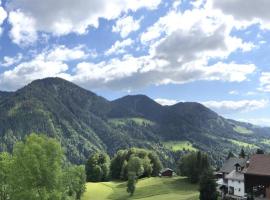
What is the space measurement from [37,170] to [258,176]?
5801cm

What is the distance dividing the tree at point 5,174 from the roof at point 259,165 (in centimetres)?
5770

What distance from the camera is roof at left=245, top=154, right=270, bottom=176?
99975mm

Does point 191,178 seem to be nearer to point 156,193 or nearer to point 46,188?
point 156,193

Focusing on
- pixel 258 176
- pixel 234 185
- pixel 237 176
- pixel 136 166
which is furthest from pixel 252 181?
pixel 136 166

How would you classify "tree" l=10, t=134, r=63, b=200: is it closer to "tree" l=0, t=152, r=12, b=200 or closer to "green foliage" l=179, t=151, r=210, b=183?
"tree" l=0, t=152, r=12, b=200

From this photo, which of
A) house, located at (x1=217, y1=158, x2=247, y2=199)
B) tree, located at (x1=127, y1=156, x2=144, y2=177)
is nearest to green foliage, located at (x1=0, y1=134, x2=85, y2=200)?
house, located at (x1=217, y1=158, x2=247, y2=199)

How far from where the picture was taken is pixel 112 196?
138 m

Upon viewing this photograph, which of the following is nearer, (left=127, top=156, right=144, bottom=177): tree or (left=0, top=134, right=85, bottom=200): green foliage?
(left=0, top=134, right=85, bottom=200): green foliage

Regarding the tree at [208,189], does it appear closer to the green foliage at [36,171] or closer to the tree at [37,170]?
the green foliage at [36,171]

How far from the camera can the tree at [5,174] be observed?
65750 mm

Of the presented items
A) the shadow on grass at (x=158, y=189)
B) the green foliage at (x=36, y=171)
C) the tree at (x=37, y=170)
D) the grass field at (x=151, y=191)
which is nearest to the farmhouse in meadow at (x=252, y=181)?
the grass field at (x=151, y=191)

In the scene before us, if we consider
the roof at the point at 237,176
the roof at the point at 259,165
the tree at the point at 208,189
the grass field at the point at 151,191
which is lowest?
the grass field at the point at 151,191

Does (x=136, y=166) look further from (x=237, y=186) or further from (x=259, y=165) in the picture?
(x=259, y=165)

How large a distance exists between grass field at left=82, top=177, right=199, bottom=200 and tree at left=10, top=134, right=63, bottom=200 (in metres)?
59.4
